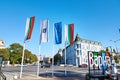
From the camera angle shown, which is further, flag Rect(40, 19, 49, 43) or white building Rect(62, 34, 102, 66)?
white building Rect(62, 34, 102, 66)

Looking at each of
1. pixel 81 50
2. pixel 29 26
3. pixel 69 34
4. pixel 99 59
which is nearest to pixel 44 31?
pixel 29 26

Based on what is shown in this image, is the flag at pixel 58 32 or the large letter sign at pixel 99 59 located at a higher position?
the flag at pixel 58 32

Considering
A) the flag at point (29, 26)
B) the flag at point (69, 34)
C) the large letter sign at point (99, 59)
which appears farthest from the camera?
the flag at point (69, 34)

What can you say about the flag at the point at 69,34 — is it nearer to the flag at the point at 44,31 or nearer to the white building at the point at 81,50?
the flag at the point at 44,31

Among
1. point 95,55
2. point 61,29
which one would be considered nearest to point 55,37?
point 61,29

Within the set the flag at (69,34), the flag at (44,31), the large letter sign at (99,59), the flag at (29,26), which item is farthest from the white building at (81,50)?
the large letter sign at (99,59)

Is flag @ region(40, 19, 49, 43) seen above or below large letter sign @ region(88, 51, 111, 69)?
above

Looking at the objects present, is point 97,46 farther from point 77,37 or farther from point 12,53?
point 12,53

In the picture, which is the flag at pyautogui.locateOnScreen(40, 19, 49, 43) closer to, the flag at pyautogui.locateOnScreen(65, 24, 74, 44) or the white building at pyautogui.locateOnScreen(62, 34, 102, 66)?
the flag at pyautogui.locateOnScreen(65, 24, 74, 44)

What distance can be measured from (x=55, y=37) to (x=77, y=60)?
184ft

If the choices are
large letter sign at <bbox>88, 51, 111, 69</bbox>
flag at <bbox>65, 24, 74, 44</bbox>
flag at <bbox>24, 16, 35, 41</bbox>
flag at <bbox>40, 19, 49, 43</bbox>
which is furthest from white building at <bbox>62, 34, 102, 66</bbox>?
large letter sign at <bbox>88, 51, 111, 69</bbox>

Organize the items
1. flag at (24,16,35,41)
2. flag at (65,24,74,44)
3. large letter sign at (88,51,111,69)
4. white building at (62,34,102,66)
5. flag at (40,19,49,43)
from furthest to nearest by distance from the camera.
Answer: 1. white building at (62,34,102,66)
2. flag at (65,24,74,44)
3. flag at (40,19,49,43)
4. flag at (24,16,35,41)
5. large letter sign at (88,51,111,69)

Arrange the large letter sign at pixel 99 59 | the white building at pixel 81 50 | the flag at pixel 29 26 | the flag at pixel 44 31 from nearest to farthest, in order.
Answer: the large letter sign at pixel 99 59
the flag at pixel 29 26
the flag at pixel 44 31
the white building at pixel 81 50

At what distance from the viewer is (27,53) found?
301 feet
